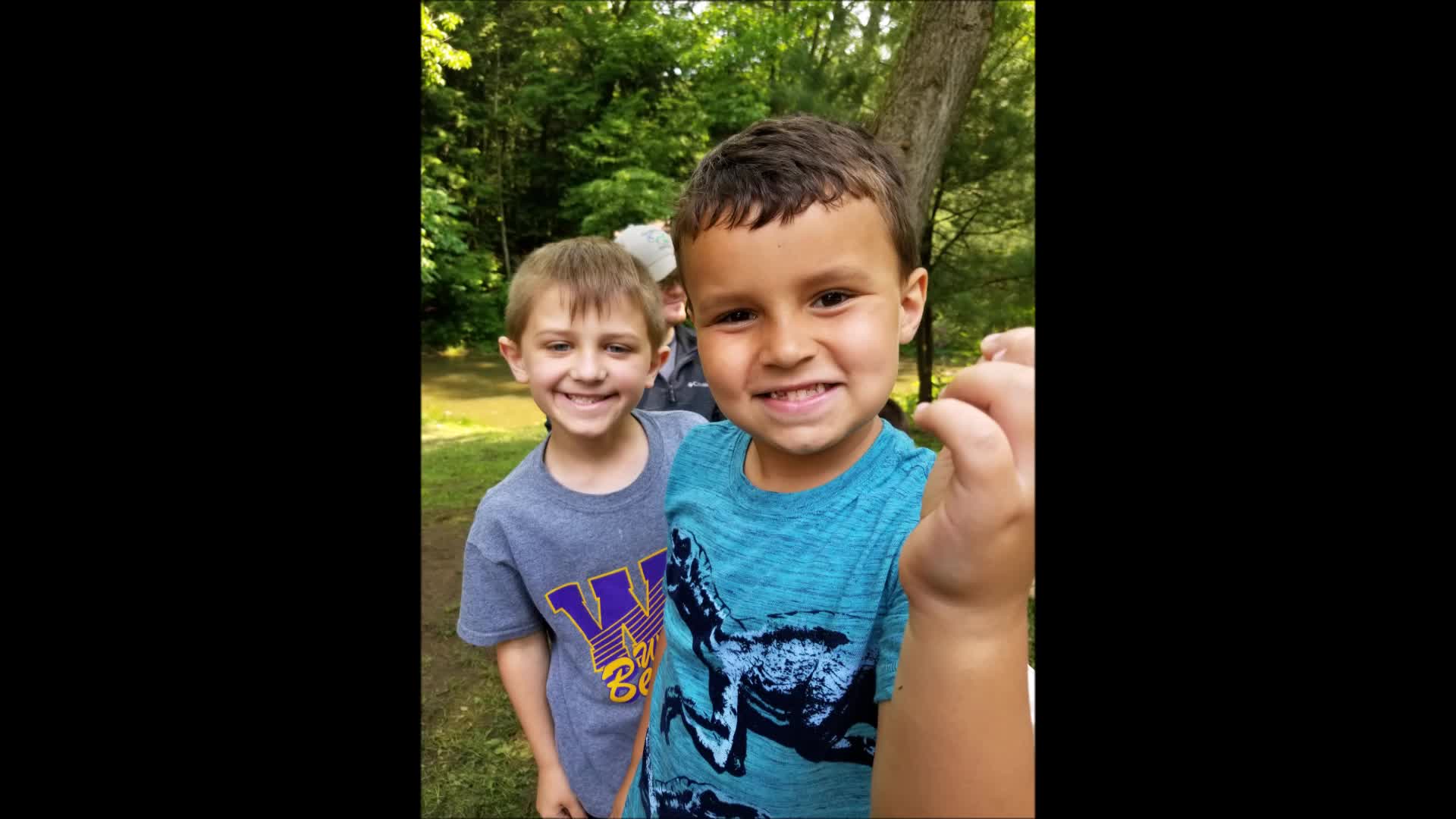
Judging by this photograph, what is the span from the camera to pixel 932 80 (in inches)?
167

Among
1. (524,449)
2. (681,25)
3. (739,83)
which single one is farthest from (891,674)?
(681,25)

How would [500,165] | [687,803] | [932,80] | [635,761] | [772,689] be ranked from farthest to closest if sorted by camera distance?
[500,165] < [932,80] < [635,761] < [687,803] < [772,689]

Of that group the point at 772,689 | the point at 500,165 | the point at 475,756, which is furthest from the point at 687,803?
the point at 500,165

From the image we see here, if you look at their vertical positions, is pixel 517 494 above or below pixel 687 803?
above

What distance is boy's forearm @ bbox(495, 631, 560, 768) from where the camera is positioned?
196 centimetres

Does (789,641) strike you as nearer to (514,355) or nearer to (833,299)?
(833,299)

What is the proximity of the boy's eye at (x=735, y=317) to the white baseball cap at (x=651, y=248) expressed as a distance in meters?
2.02

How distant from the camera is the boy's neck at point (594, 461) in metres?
1.97

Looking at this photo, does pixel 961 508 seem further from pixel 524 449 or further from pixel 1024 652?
pixel 524 449

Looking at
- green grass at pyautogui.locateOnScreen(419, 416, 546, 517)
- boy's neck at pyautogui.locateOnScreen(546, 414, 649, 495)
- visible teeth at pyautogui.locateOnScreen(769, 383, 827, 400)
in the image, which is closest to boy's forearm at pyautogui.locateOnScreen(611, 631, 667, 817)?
boy's neck at pyautogui.locateOnScreen(546, 414, 649, 495)

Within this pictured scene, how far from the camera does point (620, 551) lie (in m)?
1.91

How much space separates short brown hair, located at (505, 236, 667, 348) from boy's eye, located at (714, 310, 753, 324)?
82cm

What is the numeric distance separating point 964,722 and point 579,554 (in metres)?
1.26
